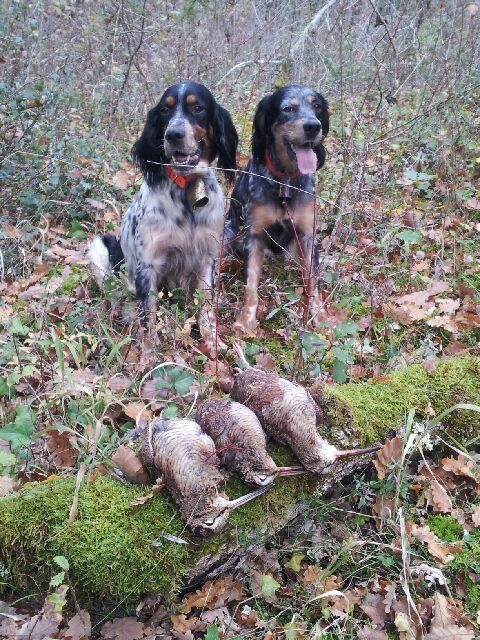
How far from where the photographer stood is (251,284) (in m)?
4.62

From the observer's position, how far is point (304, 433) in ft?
7.73

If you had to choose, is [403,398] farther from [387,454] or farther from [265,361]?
[265,361]

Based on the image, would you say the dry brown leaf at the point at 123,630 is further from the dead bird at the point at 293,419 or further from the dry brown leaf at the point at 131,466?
the dead bird at the point at 293,419

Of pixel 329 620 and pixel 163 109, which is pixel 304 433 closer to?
pixel 329 620

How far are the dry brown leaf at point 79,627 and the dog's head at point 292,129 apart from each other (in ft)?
11.7

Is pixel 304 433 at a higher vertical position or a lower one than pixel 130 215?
lower

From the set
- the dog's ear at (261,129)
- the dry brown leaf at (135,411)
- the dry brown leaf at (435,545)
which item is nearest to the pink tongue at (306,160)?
the dog's ear at (261,129)

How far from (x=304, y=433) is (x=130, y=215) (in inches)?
119

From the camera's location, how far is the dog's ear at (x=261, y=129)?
16.0 ft

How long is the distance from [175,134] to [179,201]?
1.73 feet

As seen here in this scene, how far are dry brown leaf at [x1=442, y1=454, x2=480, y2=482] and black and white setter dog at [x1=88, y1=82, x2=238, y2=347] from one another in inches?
74.0

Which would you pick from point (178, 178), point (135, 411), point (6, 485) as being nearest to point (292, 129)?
point (178, 178)

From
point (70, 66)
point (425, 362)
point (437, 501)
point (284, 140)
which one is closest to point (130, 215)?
point (284, 140)

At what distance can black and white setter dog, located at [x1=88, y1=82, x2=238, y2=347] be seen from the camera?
14.0 feet
